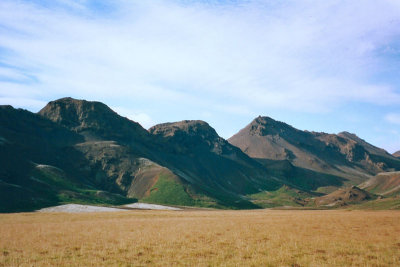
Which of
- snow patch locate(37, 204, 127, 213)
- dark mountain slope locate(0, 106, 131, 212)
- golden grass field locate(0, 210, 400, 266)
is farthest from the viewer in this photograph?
dark mountain slope locate(0, 106, 131, 212)

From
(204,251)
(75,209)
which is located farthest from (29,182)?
(204,251)

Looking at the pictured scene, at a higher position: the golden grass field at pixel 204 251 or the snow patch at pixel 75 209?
the golden grass field at pixel 204 251

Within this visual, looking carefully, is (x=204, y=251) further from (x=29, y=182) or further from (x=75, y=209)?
(x=29, y=182)

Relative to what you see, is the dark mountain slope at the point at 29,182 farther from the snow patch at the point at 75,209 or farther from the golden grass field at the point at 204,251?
the golden grass field at the point at 204,251

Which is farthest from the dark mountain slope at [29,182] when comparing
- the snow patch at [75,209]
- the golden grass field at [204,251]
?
the golden grass field at [204,251]

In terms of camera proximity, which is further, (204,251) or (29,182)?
(29,182)

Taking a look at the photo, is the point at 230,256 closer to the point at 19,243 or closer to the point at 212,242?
the point at 212,242

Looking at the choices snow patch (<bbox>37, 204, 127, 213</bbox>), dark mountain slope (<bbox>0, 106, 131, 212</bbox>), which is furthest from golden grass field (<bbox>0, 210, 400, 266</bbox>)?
dark mountain slope (<bbox>0, 106, 131, 212</bbox>)

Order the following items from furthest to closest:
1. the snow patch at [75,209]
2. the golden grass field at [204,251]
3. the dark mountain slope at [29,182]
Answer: the dark mountain slope at [29,182]
the snow patch at [75,209]
the golden grass field at [204,251]

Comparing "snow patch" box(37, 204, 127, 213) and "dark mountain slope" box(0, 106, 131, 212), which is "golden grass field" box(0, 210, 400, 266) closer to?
"snow patch" box(37, 204, 127, 213)

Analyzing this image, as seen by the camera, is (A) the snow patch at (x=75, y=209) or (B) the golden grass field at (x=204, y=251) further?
(A) the snow patch at (x=75, y=209)

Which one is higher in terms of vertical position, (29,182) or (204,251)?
(204,251)

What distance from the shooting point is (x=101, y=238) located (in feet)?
116

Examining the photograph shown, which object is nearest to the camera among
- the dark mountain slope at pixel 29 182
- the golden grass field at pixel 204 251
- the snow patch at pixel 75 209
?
the golden grass field at pixel 204 251
